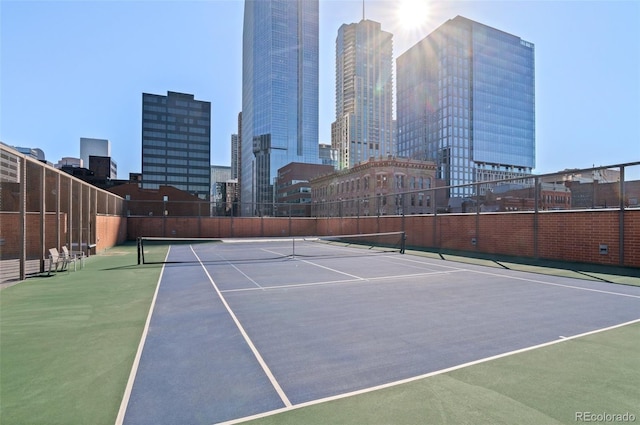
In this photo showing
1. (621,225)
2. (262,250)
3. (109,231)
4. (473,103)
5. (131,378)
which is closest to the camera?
(131,378)

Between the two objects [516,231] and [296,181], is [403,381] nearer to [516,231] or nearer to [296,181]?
[516,231]

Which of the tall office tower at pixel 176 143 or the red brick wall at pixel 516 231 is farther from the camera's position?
the tall office tower at pixel 176 143

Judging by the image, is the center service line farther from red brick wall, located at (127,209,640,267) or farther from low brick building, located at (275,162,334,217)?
low brick building, located at (275,162,334,217)

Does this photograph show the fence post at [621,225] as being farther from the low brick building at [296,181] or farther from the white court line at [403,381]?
the low brick building at [296,181]

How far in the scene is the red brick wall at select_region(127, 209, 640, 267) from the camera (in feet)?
40.9

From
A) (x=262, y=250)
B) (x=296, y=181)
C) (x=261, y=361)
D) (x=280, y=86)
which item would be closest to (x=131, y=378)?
(x=261, y=361)

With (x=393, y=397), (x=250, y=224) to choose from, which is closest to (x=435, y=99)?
(x=250, y=224)

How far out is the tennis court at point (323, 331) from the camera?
368 cm

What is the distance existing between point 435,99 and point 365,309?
529 feet

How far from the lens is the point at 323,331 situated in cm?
572

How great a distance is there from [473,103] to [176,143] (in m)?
128

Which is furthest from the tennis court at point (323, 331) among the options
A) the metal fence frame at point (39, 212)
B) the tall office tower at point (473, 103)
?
the tall office tower at point (473, 103)

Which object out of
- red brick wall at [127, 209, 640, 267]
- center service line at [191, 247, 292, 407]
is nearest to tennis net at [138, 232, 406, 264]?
red brick wall at [127, 209, 640, 267]

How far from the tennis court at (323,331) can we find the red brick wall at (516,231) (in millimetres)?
3355
